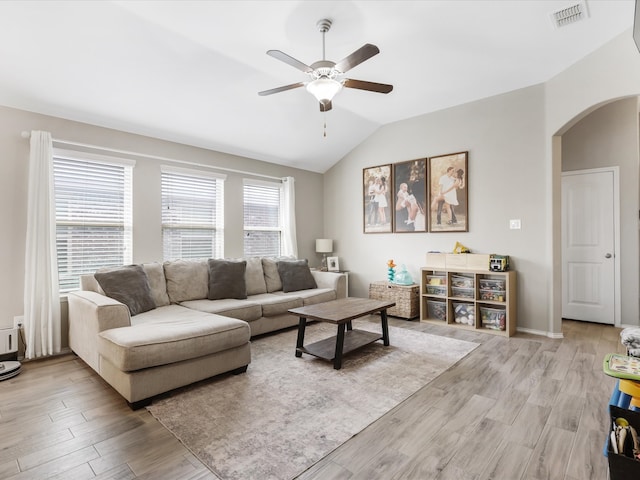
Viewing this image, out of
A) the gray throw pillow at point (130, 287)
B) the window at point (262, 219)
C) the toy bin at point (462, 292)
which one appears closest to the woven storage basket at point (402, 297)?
the toy bin at point (462, 292)

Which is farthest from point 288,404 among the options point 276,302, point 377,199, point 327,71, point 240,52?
point 377,199

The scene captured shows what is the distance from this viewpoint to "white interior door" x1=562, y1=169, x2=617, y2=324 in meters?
4.50

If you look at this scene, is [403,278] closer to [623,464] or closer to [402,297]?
[402,297]

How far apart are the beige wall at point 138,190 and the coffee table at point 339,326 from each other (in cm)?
211

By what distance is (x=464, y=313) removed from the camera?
4488 mm

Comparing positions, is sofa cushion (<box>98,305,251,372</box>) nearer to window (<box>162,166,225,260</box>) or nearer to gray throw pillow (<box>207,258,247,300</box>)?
gray throw pillow (<box>207,258,247,300</box>)

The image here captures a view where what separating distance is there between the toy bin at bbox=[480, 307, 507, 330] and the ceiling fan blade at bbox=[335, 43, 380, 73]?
339 centimetres

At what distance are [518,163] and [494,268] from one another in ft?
4.53

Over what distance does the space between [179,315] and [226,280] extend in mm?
937

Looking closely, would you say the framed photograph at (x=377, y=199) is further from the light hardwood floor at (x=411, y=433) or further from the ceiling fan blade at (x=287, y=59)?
the ceiling fan blade at (x=287, y=59)

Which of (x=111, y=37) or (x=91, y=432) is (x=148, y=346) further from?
(x=111, y=37)

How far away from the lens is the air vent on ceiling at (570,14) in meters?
2.77

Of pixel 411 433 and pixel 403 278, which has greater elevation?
pixel 403 278

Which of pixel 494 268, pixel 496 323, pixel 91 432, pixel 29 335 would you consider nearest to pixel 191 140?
pixel 29 335
